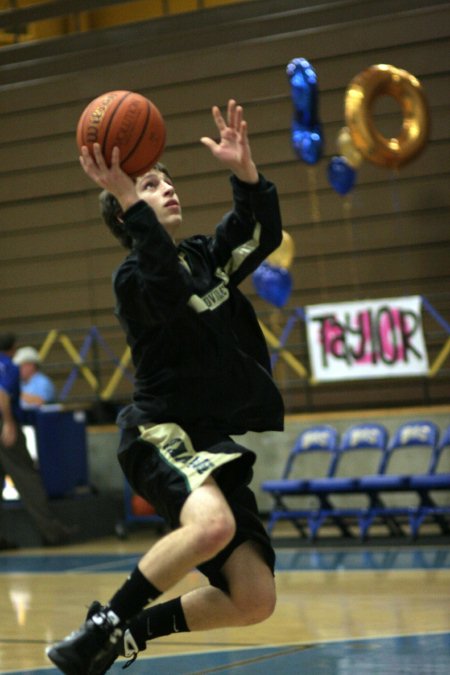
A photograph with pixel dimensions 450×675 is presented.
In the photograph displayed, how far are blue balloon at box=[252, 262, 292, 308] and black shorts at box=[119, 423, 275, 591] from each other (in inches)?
279

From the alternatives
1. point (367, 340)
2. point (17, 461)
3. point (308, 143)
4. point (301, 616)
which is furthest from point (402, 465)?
point (301, 616)

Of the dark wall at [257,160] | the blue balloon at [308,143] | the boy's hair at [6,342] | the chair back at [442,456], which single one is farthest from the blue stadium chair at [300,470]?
the boy's hair at [6,342]

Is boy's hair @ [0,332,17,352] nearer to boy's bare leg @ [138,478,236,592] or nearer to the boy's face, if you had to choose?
the boy's face

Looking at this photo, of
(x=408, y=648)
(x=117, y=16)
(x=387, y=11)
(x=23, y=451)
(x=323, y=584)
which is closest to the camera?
(x=408, y=648)

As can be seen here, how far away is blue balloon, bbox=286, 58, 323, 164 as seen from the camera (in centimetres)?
1073

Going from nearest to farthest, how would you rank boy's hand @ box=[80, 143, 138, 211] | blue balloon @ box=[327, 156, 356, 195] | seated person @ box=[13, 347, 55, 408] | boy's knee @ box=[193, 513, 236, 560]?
1. boy's knee @ box=[193, 513, 236, 560]
2. boy's hand @ box=[80, 143, 138, 211]
3. blue balloon @ box=[327, 156, 356, 195]
4. seated person @ box=[13, 347, 55, 408]

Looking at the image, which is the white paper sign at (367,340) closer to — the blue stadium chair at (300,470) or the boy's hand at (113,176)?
the blue stadium chair at (300,470)

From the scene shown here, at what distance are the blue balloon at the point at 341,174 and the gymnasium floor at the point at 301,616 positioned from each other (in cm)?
343

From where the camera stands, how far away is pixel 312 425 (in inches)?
460

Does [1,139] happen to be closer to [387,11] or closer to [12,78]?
[12,78]

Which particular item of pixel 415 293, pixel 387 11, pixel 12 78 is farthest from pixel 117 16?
pixel 415 293

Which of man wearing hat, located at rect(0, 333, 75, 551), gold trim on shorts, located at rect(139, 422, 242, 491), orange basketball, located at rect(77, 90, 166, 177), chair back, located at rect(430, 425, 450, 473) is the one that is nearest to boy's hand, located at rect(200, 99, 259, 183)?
orange basketball, located at rect(77, 90, 166, 177)

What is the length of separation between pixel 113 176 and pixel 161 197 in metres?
0.22

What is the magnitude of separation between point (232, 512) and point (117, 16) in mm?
10617
